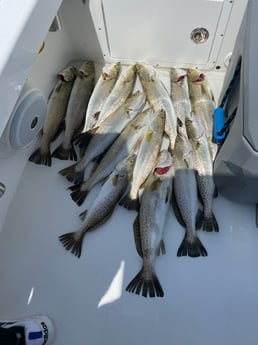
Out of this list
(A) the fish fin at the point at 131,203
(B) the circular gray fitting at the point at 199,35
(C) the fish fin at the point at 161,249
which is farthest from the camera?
(B) the circular gray fitting at the point at 199,35

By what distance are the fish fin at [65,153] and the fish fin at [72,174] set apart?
8cm

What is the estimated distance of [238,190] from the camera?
1.32 m

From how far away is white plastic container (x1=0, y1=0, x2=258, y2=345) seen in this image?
120 cm

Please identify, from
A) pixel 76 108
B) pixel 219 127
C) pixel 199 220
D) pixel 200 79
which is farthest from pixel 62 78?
pixel 199 220

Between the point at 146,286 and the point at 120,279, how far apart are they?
0.11 meters

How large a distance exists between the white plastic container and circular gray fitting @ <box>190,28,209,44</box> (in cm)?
2

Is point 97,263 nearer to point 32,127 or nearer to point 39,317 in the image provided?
point 39,317

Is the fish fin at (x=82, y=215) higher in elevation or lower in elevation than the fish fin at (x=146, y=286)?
higher

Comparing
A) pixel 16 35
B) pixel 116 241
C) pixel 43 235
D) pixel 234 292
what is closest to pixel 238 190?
pixel 234 292

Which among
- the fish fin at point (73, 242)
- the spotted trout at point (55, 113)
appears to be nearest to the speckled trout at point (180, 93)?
the spotted trout at point (55, 113)

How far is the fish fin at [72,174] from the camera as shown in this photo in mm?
1505

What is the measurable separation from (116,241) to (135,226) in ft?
0.34

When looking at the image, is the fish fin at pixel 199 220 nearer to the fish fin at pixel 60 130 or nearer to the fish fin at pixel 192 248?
the fish fin at pixel 192 248

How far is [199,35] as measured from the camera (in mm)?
1666
